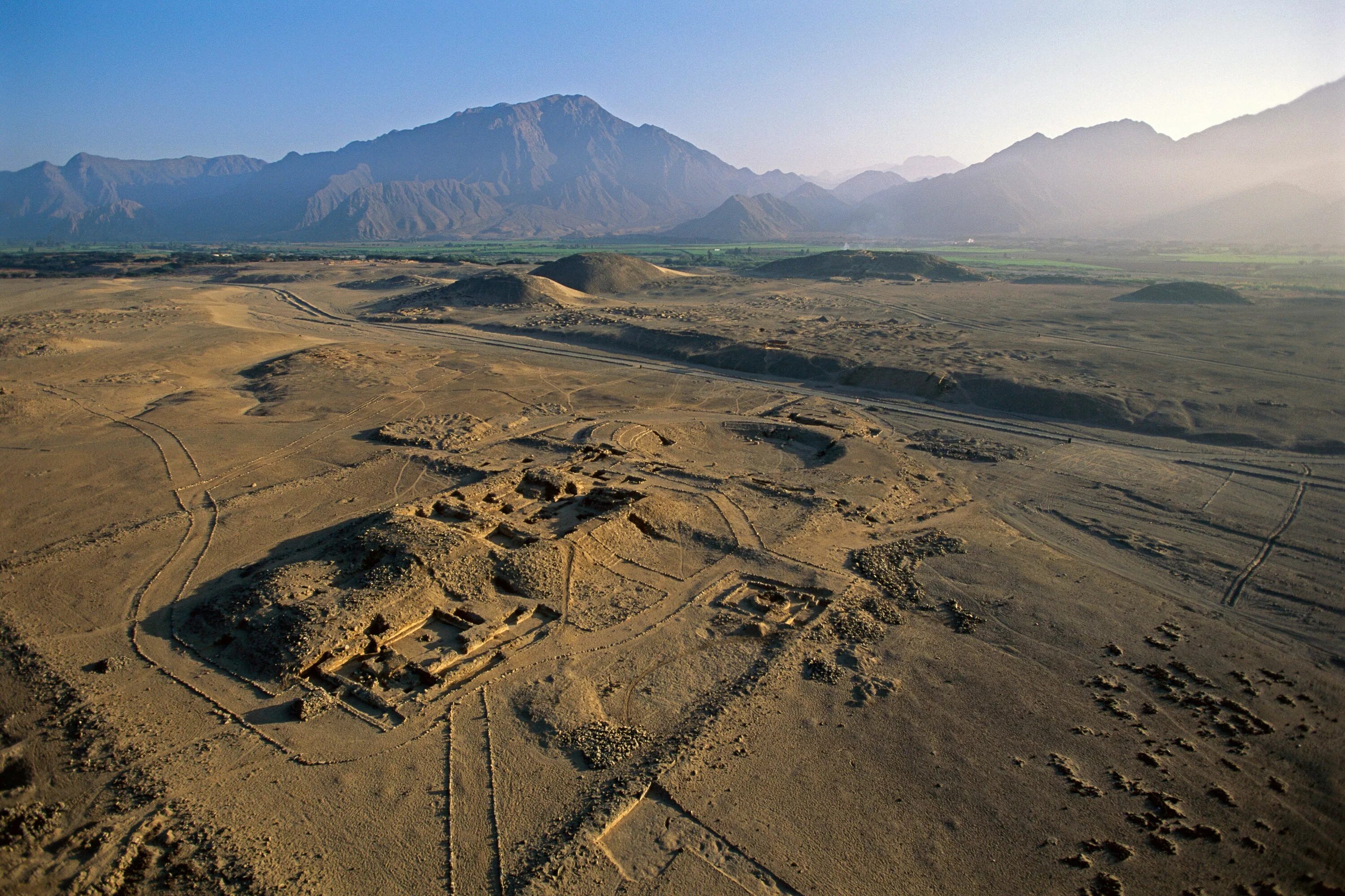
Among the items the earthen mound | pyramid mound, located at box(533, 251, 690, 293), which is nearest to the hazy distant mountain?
pyramid mound, located at box(533, 251, 690, 293)

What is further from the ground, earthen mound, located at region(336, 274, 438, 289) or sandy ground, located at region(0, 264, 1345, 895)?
earthen mound, located at region(336, 274, 438, 289)

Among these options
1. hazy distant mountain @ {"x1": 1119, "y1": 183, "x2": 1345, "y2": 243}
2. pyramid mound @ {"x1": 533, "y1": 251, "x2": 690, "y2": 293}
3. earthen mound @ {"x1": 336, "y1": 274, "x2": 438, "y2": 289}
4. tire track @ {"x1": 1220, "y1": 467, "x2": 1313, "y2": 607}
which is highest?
hazy distant mountain @ {"x1": 1119, "y1": 183, "x2": 1345, "y2": 243}

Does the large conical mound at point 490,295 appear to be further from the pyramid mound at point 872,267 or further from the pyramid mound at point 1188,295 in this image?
the pyramid mound at point 1188,295

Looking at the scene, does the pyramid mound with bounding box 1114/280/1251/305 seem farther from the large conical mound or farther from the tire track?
the large conical mound

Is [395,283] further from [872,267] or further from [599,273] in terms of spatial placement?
[872,267]

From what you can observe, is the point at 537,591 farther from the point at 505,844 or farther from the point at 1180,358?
the point at 1180,358

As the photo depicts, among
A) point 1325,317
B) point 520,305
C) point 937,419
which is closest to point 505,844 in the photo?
point 937,419
